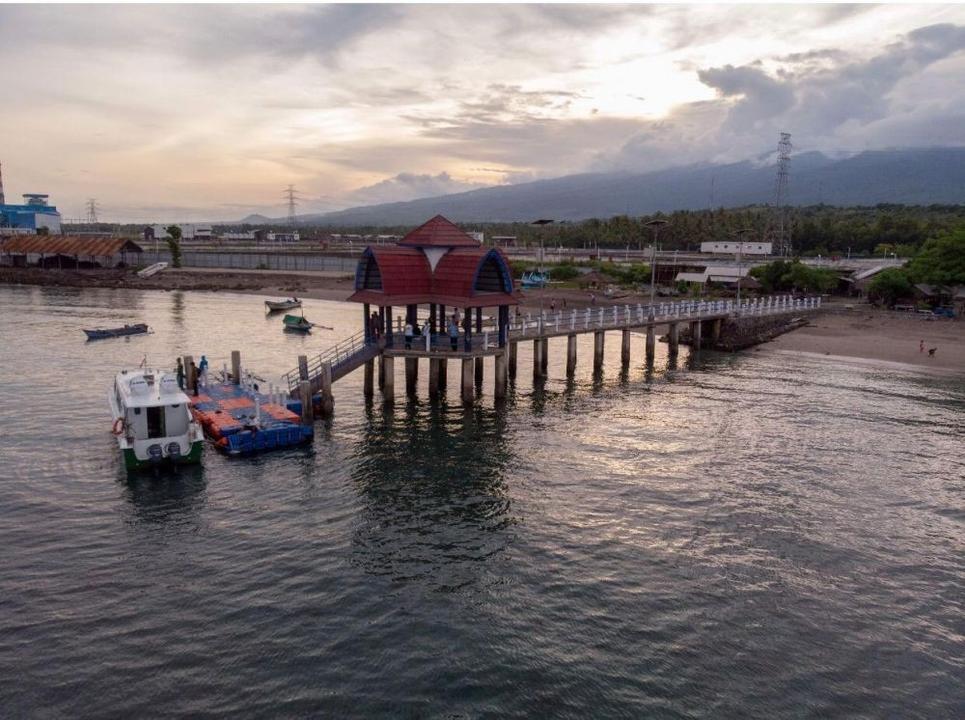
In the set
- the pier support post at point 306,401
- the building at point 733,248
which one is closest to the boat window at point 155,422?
the pier support post at point 306,401

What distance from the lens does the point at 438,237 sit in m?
40.5

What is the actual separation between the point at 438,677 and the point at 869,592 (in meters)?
13.3

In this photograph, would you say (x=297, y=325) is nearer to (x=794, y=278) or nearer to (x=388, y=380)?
(x=388, y=380)

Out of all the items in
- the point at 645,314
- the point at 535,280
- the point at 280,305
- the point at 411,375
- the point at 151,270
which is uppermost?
the point at 151,270

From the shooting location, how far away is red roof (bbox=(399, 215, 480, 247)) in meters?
40.2

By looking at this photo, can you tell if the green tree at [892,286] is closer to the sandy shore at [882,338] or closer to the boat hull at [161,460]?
the sandy shore at [882,338]

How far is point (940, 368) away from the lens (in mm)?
54938

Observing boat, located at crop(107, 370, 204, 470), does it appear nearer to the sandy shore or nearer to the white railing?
the white railing

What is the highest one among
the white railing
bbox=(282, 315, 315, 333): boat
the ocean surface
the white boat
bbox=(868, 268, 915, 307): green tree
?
the white boat

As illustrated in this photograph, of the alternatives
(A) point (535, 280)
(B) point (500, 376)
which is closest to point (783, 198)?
(A) point (535, 280)

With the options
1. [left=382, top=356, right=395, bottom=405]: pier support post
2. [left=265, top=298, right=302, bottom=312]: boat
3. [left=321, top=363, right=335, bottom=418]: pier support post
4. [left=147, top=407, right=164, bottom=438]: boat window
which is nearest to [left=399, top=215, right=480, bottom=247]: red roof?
[left=382, top=356, right=395, bottom=405]: pier support post

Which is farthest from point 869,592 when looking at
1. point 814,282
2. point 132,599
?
point 814,282

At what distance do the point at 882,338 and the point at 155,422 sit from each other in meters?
64.1

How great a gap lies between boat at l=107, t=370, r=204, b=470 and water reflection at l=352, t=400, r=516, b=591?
7.10 m
